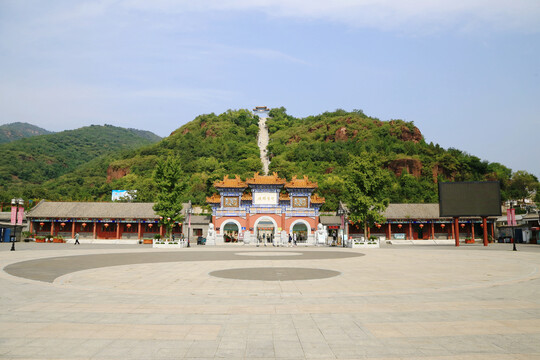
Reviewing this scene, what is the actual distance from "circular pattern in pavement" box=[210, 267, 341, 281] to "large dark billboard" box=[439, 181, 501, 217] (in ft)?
89.9

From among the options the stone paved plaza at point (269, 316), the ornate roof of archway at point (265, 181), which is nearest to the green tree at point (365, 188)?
the ornate roof of archway at point (265, 181)

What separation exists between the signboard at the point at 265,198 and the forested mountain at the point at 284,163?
25.5 m

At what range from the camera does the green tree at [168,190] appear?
144 ft

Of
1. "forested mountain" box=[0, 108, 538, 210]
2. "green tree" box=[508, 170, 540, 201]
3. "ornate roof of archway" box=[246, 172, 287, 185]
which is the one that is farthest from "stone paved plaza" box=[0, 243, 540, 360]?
"green tree" box=[508, 170, 540, 201]

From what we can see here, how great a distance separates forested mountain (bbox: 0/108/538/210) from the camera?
91.3 m

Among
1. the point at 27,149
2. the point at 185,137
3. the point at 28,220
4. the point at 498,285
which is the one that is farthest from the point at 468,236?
the point at 27,149

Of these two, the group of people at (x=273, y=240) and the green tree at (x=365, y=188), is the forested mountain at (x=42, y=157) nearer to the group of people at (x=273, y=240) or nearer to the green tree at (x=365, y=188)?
the group of people at (x=273, y=240)

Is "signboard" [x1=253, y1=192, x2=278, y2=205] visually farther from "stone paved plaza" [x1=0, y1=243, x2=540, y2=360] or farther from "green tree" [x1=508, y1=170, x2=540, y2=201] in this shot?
"green tree" [x1=508, y1=170, x2=540, y2=201]

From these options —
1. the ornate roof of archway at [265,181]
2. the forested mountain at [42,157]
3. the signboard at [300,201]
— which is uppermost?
the forested mountain at [42,157]

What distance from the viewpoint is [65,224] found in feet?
182

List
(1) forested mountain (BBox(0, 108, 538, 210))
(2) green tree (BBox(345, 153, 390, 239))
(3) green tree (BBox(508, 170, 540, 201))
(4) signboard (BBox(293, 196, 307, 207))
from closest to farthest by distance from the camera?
(2) green tree (BBox(345, 153, 390, 239))
(4) signboard (BBox(293, 196, 307, 207))
(1) forested mountain (BBox(0, 108, 538, 210))
(3) green tree (BBox(508, 170, 540, 201))

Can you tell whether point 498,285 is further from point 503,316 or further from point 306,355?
point 306,355

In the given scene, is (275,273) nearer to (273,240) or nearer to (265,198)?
(273,240)

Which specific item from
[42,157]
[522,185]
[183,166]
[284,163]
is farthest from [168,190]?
[42,157]
